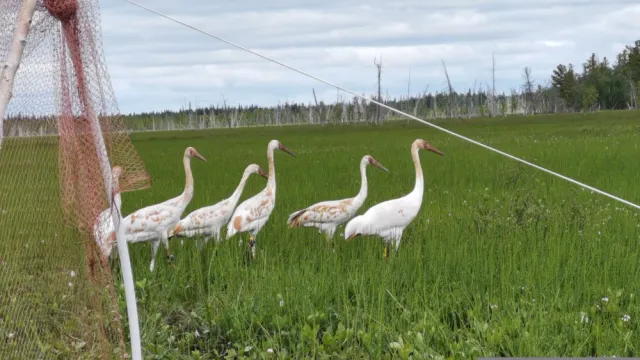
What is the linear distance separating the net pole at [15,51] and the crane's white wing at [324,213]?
4065mm

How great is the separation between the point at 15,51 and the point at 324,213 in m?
4.24

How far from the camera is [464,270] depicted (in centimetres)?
662

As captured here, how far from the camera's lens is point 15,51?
437 centimetres

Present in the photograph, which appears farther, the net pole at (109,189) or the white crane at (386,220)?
the white crane at (386,220)

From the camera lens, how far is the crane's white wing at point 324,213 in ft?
26.8

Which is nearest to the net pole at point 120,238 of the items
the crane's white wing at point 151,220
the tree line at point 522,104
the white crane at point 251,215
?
the crane's white wing at point 151,220

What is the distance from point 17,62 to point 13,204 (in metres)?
1.07

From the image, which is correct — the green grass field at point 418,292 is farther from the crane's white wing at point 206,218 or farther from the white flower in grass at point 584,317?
the crane's white wing at point 206,218

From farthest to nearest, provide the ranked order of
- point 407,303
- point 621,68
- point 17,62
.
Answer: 1. point 621,68
2. point 407,303
3. point 17,62

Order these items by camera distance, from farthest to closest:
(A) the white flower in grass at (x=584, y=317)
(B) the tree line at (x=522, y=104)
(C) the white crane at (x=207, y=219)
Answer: (B) the tree line at (x=522, y=104)
(C) the white crane at (x=207, y=219)
(A) the white flower in grass at (x=584, y=317)

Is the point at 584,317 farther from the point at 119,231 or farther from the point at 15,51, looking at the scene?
the point at 15,51

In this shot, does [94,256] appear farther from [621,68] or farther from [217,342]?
[621,68]

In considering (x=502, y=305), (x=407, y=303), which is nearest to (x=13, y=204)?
(x=407, y=303)

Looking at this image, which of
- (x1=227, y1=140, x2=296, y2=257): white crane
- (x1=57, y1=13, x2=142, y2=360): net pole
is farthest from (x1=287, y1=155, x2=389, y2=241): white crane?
(x1=57, y1=13, x2=142, y2=360): net pole
